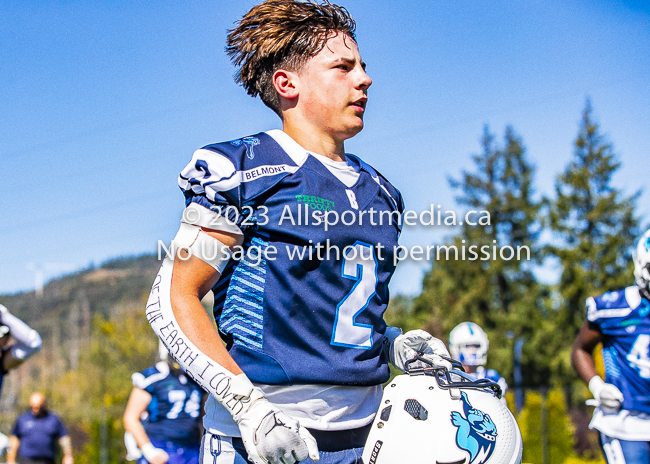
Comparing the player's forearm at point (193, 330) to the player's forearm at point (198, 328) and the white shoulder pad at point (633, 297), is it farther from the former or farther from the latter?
the white shoulder pad at point (633, 297)

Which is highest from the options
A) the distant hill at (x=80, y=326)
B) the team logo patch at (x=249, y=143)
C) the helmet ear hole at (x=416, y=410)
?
the distant hill at (x=80, y=326)

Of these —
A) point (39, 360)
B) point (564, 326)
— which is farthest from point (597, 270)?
point (39, 360)

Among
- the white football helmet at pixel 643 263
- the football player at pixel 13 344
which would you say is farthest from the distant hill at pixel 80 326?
the white football helmet at pixel 643 263

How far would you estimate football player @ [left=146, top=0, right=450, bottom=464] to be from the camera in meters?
1.94

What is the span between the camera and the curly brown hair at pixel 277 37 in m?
2.42

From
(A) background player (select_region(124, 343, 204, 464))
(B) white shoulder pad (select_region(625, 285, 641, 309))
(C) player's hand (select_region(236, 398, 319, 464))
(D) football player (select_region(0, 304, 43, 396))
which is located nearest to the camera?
(C) player's hand (select_region(236, 398, 319, 464))

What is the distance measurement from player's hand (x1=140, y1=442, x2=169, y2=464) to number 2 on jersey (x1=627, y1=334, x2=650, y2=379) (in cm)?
415

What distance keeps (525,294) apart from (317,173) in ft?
139

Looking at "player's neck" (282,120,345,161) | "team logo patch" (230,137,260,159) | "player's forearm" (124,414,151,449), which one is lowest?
"player's forearm" (124,414,151,449)

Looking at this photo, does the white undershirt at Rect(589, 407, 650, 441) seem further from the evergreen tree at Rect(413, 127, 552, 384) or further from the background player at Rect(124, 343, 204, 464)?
the evergreen tree at Rect(413, 127, 552, 384)

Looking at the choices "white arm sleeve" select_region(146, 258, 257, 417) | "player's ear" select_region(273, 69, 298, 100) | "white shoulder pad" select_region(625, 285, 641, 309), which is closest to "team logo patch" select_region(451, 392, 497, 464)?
"white arm sleeve" select_region(146, 258, 257, 417)

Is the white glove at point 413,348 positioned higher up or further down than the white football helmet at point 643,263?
further down

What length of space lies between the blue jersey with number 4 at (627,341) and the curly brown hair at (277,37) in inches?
132

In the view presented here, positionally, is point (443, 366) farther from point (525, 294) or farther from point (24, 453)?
point (525, 294)
